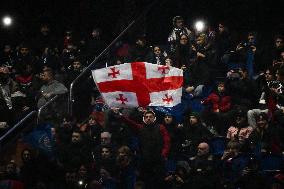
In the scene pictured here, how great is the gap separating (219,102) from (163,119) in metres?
1.33

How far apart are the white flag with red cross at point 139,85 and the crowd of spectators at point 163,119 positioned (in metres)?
0.76

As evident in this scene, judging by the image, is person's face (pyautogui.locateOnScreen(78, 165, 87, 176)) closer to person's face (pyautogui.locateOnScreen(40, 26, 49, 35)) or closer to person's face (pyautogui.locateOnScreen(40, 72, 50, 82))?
person's face (pyautogui.locateOnScreen(40, 72, 50, 82))

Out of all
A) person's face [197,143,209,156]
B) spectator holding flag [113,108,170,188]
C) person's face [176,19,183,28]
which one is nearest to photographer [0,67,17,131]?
spectator holding flag [113,108,170,188]

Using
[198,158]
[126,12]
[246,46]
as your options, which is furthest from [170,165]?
[126,12]

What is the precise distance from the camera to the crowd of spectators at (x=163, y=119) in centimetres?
1185

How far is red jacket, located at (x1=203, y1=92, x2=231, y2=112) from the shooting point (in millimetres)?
13938

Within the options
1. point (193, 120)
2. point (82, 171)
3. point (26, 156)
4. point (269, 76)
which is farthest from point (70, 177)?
point (269, 76)

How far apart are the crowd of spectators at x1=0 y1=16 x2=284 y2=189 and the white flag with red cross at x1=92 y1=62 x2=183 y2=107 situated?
760mm

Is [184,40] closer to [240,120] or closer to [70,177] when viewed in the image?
[240,120]

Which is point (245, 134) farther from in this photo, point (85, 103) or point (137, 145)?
point (85, 103)

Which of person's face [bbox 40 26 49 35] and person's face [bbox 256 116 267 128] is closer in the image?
person's face [bbox 256 116 267 128]

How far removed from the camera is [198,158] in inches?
478

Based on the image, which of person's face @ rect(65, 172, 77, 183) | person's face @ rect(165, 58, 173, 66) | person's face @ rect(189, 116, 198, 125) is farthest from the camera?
person's face @ rect(165, 58, 173, 66)

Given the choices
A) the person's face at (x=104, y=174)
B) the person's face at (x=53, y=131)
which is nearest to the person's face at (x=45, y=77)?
the person's face at (x=53, y=131)
